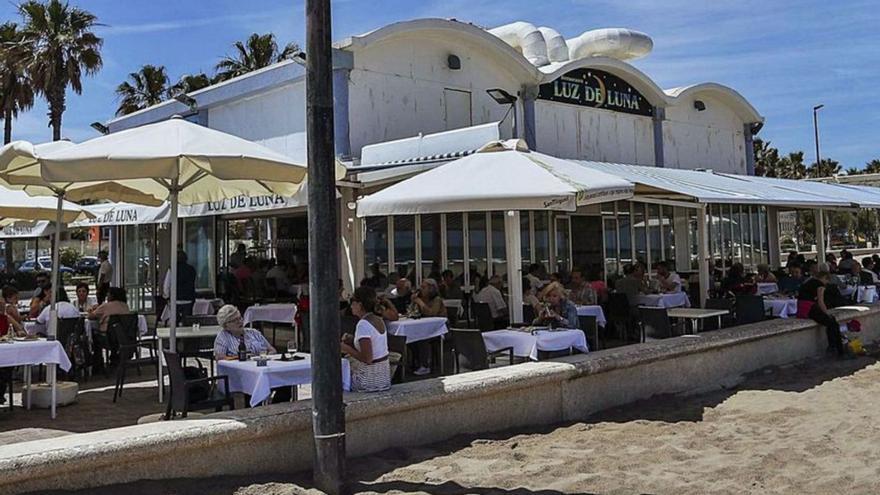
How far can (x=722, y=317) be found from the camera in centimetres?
1159

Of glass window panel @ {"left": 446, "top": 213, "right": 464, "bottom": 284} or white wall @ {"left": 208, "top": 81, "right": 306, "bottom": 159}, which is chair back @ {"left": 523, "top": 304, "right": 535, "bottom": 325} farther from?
white wall @ {"left": 208, "top": 81, "right": 306, "bottom": 159}

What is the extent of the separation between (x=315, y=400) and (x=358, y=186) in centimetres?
807

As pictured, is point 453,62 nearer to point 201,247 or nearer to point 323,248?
point 201,247

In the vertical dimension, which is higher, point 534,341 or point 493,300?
point 493,300

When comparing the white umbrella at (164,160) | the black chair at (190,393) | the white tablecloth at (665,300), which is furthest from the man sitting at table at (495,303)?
the black chair at (190,393)

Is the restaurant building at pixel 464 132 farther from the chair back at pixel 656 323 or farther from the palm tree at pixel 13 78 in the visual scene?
the palm tree at pixel 13 78

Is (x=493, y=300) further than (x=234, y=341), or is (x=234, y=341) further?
(x=493, y=300)

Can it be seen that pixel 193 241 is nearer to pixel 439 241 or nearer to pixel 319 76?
pixel 439 241

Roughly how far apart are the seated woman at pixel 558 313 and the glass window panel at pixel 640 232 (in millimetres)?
10202

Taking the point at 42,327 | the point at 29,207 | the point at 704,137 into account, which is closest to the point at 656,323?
the point at 42,327

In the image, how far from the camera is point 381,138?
15.1 metres

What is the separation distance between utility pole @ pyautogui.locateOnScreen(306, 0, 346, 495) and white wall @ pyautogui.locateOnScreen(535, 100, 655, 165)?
40.7 ft

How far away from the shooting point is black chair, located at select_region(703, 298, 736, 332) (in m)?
11.2

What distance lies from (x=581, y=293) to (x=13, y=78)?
25202mm
